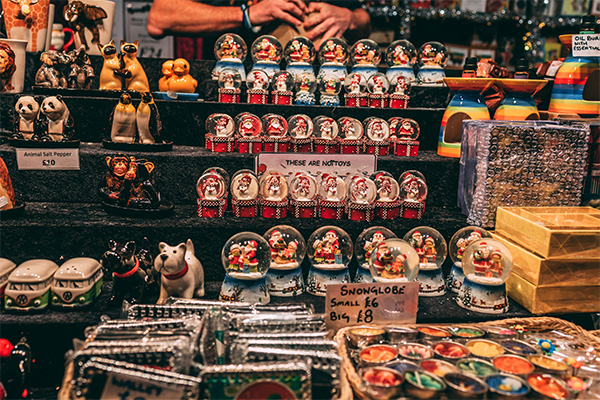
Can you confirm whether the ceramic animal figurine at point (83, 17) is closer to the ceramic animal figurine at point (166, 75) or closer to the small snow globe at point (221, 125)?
the ceramic animal figurine at point (166, 75)

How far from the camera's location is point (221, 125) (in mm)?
2635

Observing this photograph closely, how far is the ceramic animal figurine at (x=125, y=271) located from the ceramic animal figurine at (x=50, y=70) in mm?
1326

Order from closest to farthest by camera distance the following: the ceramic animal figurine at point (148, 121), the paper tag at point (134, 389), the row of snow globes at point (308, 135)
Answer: the paper tag at point (134, 389), the ceramic animal figurine at point (148, 121), the row of snow globes at point (308, 135)

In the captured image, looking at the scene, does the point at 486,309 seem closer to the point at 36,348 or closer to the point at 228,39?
the point at 36,348

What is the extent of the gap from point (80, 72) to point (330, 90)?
4.88 feet

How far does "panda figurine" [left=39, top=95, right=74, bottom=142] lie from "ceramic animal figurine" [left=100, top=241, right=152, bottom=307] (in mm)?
872

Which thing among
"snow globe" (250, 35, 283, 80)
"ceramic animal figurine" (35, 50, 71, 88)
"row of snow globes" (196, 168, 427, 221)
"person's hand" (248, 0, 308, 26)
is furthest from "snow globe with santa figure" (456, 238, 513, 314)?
"ceramic animal figurine" (35, 50, 71, 88)

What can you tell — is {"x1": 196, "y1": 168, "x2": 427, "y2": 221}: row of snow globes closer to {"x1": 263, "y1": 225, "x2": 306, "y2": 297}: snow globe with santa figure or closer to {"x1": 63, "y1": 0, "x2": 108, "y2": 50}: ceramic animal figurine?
{"x1": 263, "y1": 225, "x2": 306, "y2": 297}: snow globe with santa figure

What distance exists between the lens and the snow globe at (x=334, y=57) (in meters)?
3.09

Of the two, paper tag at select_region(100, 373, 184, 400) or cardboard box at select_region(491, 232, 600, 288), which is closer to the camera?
paper tag at select_region(100, 373, 184, 400)

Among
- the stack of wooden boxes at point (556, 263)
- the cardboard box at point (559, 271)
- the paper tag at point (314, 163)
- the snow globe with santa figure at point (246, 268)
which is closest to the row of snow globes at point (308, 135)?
the paper tag at point (314, 163)

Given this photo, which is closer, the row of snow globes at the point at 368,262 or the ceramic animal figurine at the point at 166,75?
the row of snow globes at the point at 368,262

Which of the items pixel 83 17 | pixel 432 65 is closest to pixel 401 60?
pixel 432 65

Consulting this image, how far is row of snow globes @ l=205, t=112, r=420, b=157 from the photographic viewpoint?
103 inches
